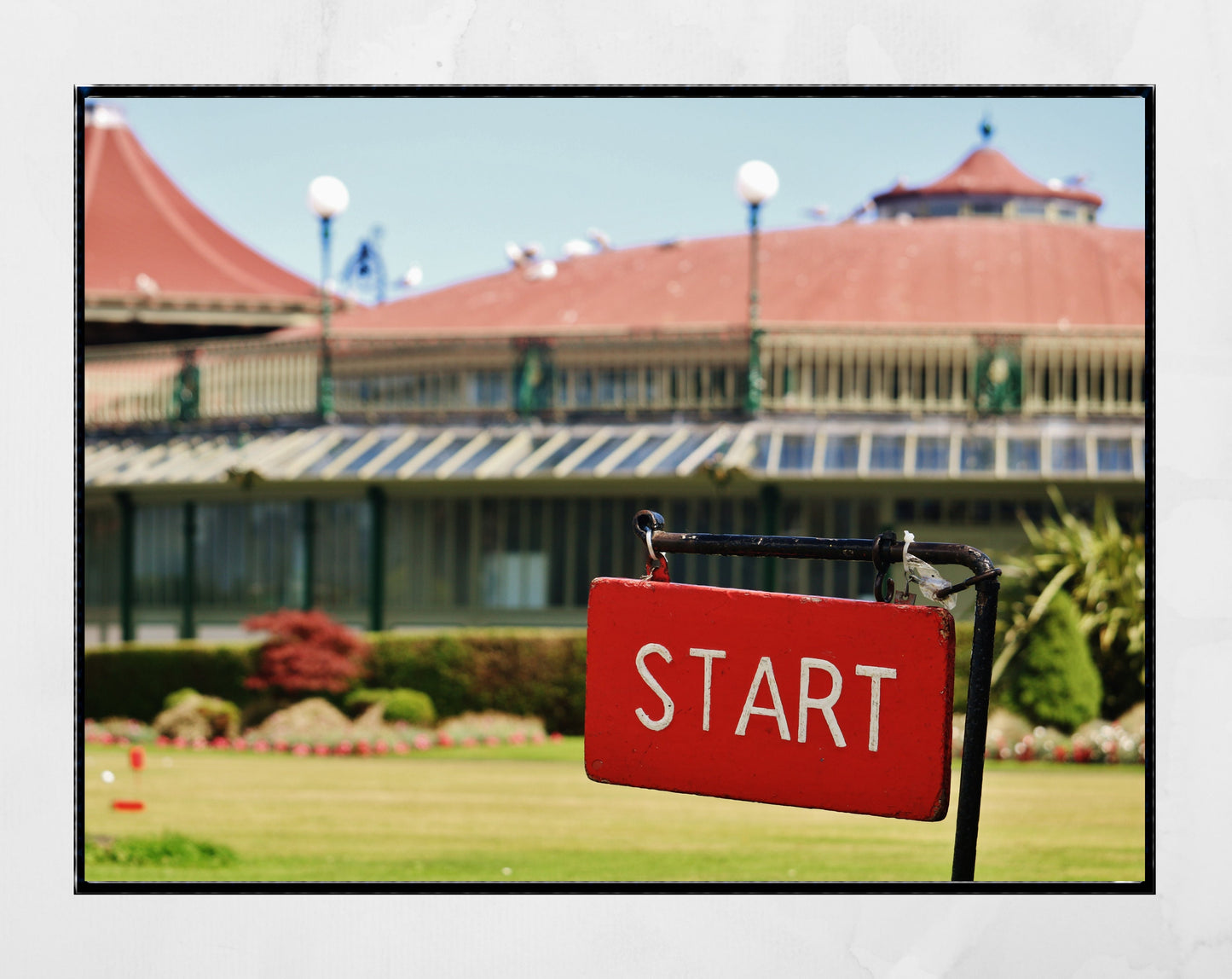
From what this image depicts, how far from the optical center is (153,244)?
107ft

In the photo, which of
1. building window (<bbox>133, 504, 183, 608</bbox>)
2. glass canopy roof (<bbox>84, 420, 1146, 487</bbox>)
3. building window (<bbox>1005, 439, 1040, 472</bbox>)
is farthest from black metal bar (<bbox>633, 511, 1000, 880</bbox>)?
building window (<bbox>133, 504, 183, 608</bbox>)

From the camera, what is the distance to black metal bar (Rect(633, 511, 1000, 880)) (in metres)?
2.88

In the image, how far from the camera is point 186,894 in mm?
5230

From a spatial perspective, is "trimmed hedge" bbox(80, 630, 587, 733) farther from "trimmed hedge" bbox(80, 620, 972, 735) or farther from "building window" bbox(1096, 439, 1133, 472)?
"building window" bbox(1096, 439, 1133, 472)

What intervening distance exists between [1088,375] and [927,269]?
5621 millimetres

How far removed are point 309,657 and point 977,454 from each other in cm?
879

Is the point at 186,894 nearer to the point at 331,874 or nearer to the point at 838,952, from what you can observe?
the point at 838,952

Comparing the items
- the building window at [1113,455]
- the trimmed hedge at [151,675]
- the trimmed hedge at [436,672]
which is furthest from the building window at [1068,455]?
the trimmed hedge at [151,675]

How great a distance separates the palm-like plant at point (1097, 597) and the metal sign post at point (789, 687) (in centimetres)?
1384

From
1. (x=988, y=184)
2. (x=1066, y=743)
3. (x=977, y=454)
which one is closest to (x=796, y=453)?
(x=977, y=454)

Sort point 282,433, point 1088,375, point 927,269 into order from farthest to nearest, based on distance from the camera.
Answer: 1. point 927,269
2. point 282,433
3. point 1088,375

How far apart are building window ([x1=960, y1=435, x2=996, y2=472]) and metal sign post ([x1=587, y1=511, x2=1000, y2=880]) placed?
17.0m

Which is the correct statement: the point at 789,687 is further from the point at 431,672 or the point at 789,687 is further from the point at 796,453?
the point at 796,453
